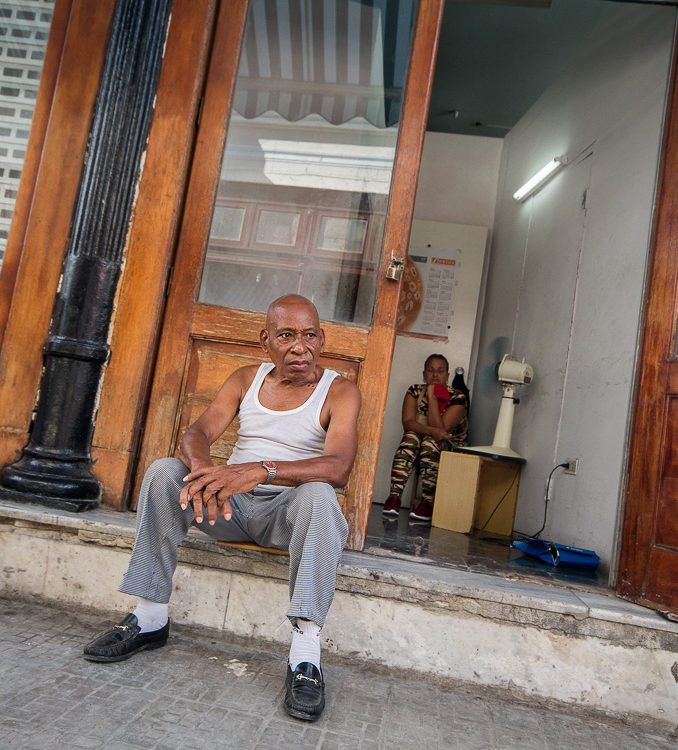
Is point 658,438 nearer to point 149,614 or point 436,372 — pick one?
point 149,614

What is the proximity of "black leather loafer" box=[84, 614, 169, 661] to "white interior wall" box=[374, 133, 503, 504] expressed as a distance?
4.02 meters

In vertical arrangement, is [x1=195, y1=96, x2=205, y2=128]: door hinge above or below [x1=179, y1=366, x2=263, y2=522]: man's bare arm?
above

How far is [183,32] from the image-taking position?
117 inches

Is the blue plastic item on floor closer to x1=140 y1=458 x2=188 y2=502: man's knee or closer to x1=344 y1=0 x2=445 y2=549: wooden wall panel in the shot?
x1=344 y1=0 x2=445 y2=549: wooden wall panel

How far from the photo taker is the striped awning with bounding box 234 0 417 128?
3.02m

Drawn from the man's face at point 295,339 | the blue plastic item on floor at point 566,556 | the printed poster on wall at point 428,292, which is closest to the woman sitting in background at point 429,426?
the printed poster on wall at point 428,292

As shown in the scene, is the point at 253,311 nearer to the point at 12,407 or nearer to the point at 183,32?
the point at 12,407

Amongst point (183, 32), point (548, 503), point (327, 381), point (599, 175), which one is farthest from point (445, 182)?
point (327, 381)

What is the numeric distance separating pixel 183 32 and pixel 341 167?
930mm

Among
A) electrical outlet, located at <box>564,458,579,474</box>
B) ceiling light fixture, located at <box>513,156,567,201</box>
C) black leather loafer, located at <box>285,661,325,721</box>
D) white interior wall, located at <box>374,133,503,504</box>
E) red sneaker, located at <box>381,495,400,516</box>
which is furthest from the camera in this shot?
white interior wall, located at <box>374,133,503,504</box>

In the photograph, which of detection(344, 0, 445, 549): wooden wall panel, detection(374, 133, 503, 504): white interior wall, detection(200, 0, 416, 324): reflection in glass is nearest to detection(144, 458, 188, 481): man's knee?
detection(344, 0, 445, 549): wooden wall panel

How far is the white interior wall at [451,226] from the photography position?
6258mm

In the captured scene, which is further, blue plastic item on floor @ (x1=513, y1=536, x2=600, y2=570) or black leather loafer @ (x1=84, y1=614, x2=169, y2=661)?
blue plastic item on floor @ (x1=513, y1=536, x2=600, y2=570)

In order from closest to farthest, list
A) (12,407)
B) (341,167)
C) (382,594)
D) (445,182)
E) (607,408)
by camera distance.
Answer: (382,594)
(12,407)
(341,167)
(607,408)
(445,182)
